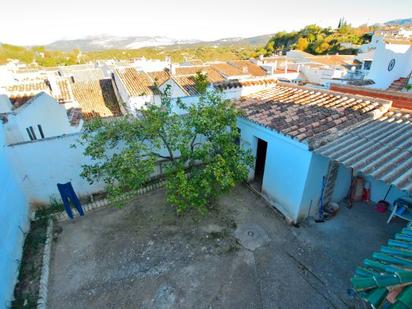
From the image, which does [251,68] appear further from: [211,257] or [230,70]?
[211,257]

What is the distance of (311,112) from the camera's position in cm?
838

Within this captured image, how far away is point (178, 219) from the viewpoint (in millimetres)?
8242

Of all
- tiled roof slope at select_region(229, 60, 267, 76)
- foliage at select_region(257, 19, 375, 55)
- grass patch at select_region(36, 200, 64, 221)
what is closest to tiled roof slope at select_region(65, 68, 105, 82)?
tiled roof slope at select_region(229, 60, 267, 76)

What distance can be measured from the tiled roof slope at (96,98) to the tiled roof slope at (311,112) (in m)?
16.5

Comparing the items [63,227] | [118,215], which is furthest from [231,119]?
[63,227]

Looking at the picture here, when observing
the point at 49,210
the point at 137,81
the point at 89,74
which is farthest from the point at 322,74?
the point at 89,74

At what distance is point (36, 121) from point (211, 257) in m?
9.07

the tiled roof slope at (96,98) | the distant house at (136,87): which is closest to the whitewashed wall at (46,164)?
the distant house at (136,87)

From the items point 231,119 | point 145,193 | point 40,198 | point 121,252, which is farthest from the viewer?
point 145,193

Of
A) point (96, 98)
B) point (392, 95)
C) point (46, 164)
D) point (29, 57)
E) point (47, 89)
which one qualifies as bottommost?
point (96, 98)

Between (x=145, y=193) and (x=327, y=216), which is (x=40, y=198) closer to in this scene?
(x=145, y=193)

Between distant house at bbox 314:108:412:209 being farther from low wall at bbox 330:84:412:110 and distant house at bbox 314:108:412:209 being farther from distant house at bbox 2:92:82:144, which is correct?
distant house at bbox 2:92:82:144

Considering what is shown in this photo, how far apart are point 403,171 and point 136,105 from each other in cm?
1753

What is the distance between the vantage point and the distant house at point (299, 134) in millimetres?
7164
